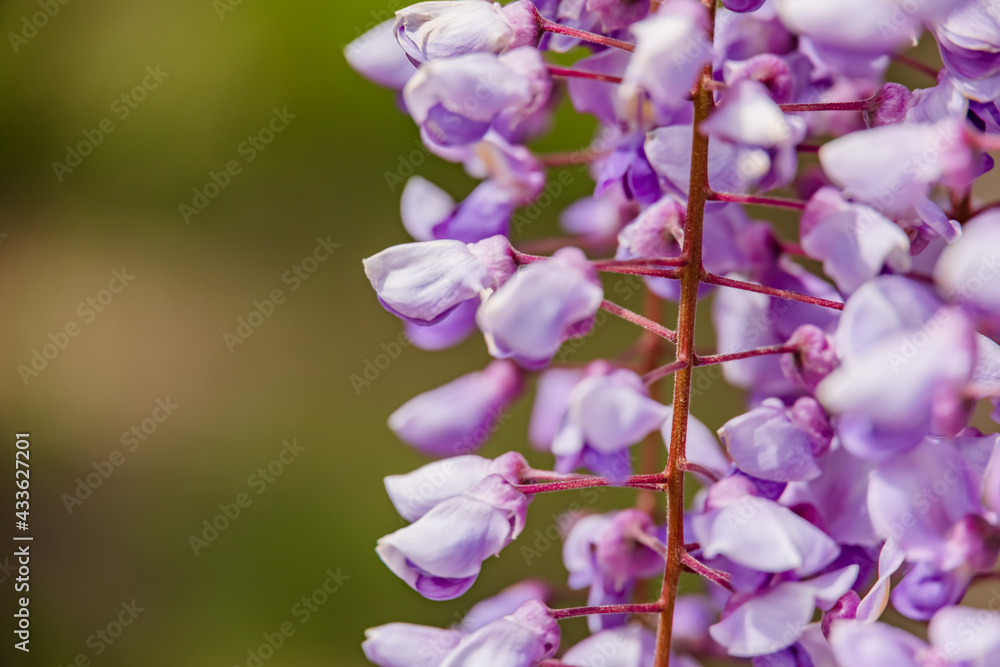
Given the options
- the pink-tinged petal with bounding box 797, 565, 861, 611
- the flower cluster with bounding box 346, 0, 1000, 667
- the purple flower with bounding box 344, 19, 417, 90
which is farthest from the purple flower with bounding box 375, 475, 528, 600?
the purple flower with bounding box 344, 19, 417, 90

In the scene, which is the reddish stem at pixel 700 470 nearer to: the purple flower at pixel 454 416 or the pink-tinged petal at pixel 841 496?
the pink-tinged petal at pixel 841 496

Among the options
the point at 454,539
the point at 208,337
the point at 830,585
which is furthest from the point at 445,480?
the point at 208,337

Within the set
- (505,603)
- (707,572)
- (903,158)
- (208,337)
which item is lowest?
(208,337)

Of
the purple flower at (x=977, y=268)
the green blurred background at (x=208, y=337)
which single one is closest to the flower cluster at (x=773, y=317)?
the purple flower at (x=977, y=268)

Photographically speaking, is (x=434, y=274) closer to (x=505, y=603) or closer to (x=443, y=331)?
(x=443, y=331)

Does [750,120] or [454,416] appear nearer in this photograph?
[750,120]

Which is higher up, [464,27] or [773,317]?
[464,27]
